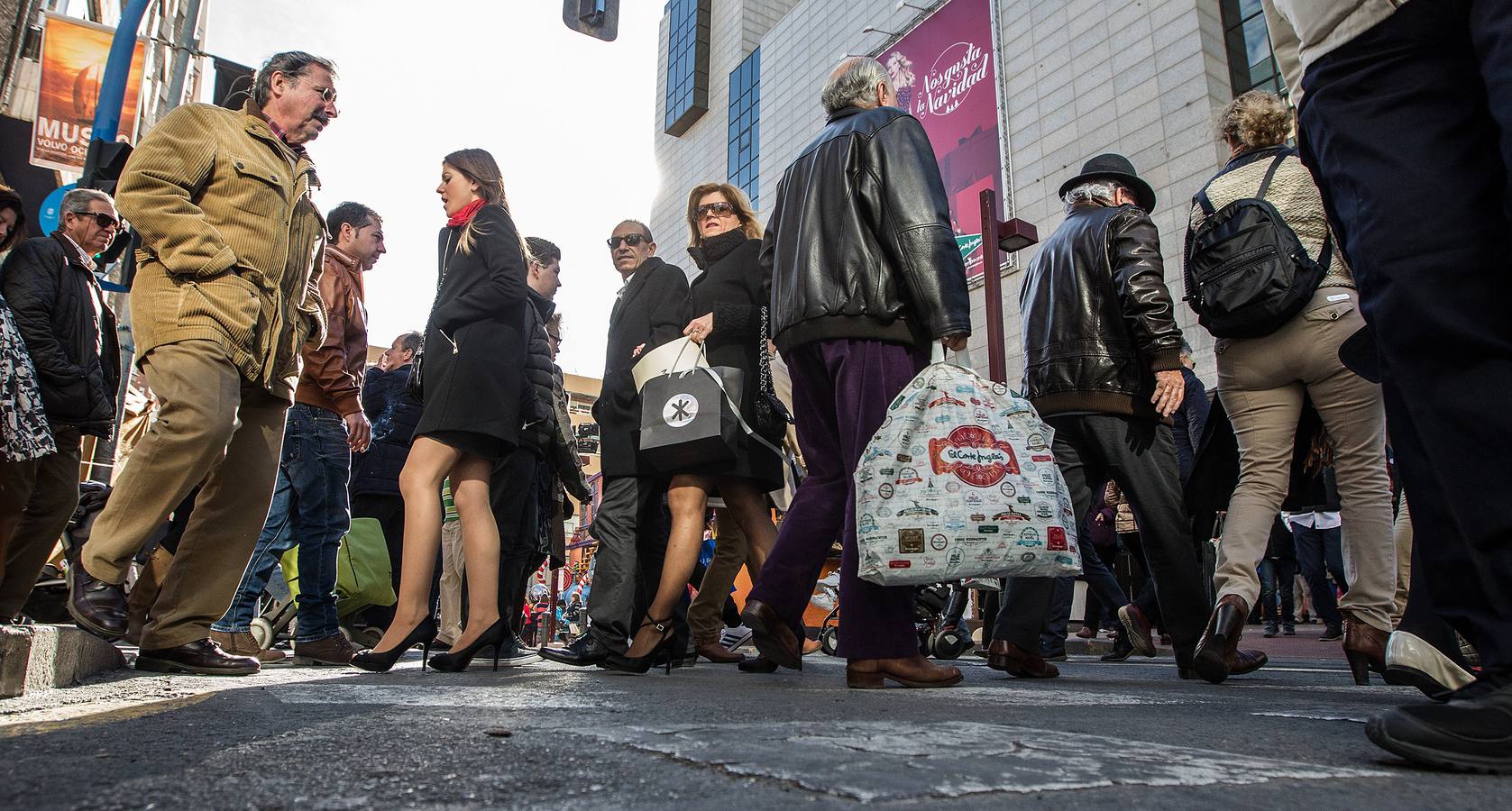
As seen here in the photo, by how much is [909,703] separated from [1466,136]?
1387mm

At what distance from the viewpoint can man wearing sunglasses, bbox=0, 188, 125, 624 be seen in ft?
10.9

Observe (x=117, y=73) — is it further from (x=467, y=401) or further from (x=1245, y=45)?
(x=1245, y=45)

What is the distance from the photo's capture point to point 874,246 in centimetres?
293

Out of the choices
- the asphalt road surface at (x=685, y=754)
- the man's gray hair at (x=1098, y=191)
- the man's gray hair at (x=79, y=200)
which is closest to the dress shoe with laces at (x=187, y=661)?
the asphalt road surface at (x=685, y=754)

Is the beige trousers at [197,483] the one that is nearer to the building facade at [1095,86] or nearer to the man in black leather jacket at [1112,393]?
the man in black leather jacket at [1112,393]

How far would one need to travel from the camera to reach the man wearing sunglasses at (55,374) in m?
3.33

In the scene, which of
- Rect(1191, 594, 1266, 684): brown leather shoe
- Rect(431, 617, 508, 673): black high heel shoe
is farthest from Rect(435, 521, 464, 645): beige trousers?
Rect(1191, 594, 1266, 684): brown leather shoe

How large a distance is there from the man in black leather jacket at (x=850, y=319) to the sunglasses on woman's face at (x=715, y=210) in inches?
45.8

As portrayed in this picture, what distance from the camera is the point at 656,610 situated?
3543 mm

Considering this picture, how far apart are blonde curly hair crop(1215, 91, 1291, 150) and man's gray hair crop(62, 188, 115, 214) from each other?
15.0 ft

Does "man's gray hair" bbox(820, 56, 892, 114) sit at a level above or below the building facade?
below

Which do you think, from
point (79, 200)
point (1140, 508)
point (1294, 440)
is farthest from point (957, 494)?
point (79, 200)

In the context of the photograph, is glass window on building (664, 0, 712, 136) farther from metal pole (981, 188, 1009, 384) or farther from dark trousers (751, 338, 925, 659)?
dark trousers (751, 338, 925, 659)

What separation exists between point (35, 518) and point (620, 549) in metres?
2.13
